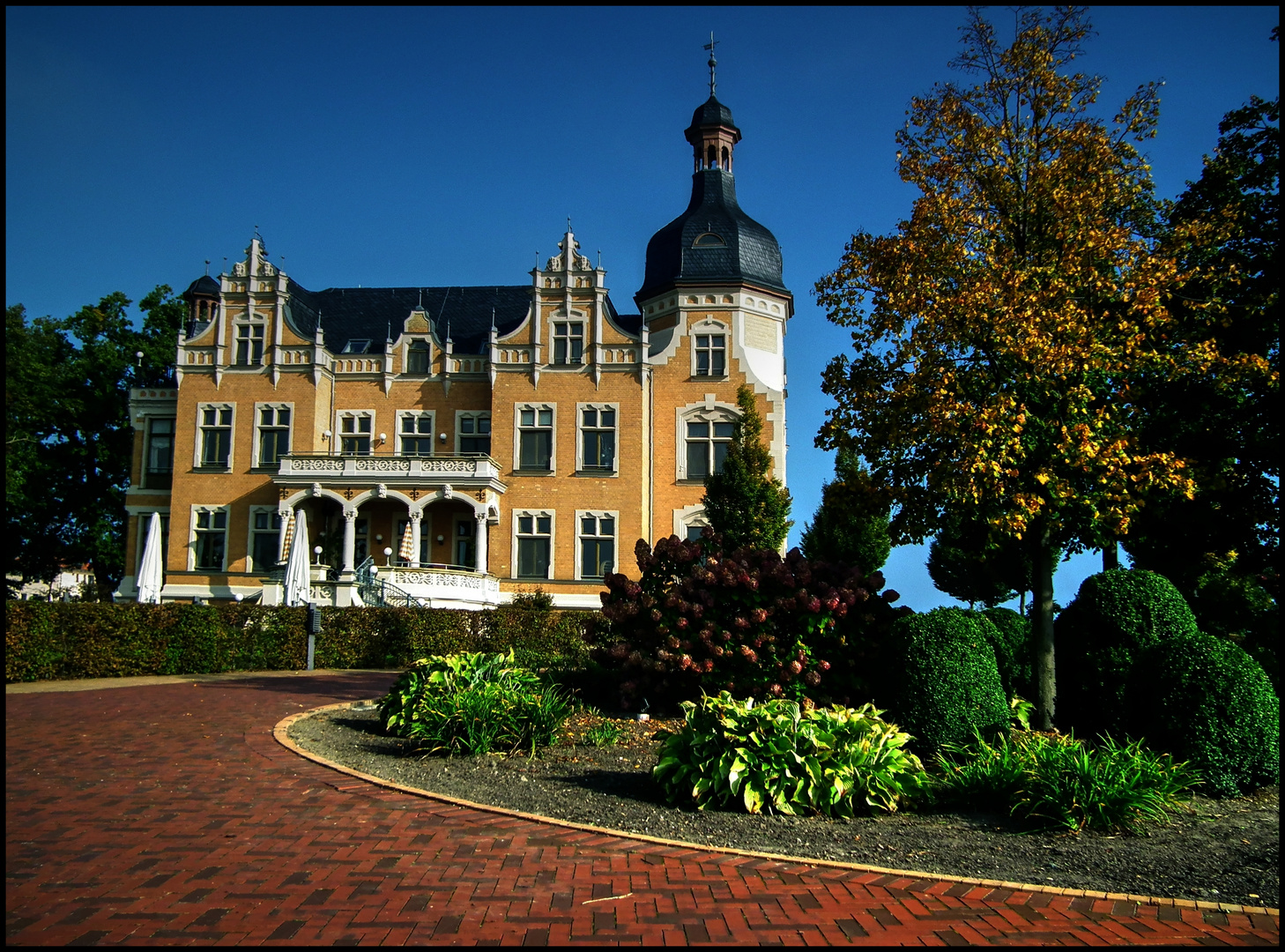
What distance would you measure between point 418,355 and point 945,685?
2857 cm

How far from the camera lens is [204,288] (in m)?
37.5

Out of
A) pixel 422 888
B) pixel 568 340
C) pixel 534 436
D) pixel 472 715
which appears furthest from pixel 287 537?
pixel 422 888

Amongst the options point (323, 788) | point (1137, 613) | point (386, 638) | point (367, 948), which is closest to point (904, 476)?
point (1137, 613)

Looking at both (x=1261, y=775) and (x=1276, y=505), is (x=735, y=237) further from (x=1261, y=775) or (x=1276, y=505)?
(x=1261, y=775)

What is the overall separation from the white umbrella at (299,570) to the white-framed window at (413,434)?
382 inches

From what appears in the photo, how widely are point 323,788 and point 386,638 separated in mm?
13012

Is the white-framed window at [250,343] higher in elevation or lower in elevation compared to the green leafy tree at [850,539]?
higher

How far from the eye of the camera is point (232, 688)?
1545 cm

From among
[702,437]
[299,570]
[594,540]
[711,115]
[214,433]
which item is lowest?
[299,570]

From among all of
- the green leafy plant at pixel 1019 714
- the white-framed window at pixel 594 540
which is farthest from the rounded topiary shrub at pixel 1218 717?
the white-framed window at pixel 594 540

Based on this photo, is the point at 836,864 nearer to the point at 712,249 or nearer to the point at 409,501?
the point at 409,501

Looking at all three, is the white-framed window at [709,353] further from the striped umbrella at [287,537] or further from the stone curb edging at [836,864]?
the stone curb edging at [836,864]

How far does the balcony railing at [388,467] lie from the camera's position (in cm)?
3119

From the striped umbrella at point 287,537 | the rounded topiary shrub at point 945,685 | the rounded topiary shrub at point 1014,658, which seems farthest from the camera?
the striped umbrella at point 287,537
